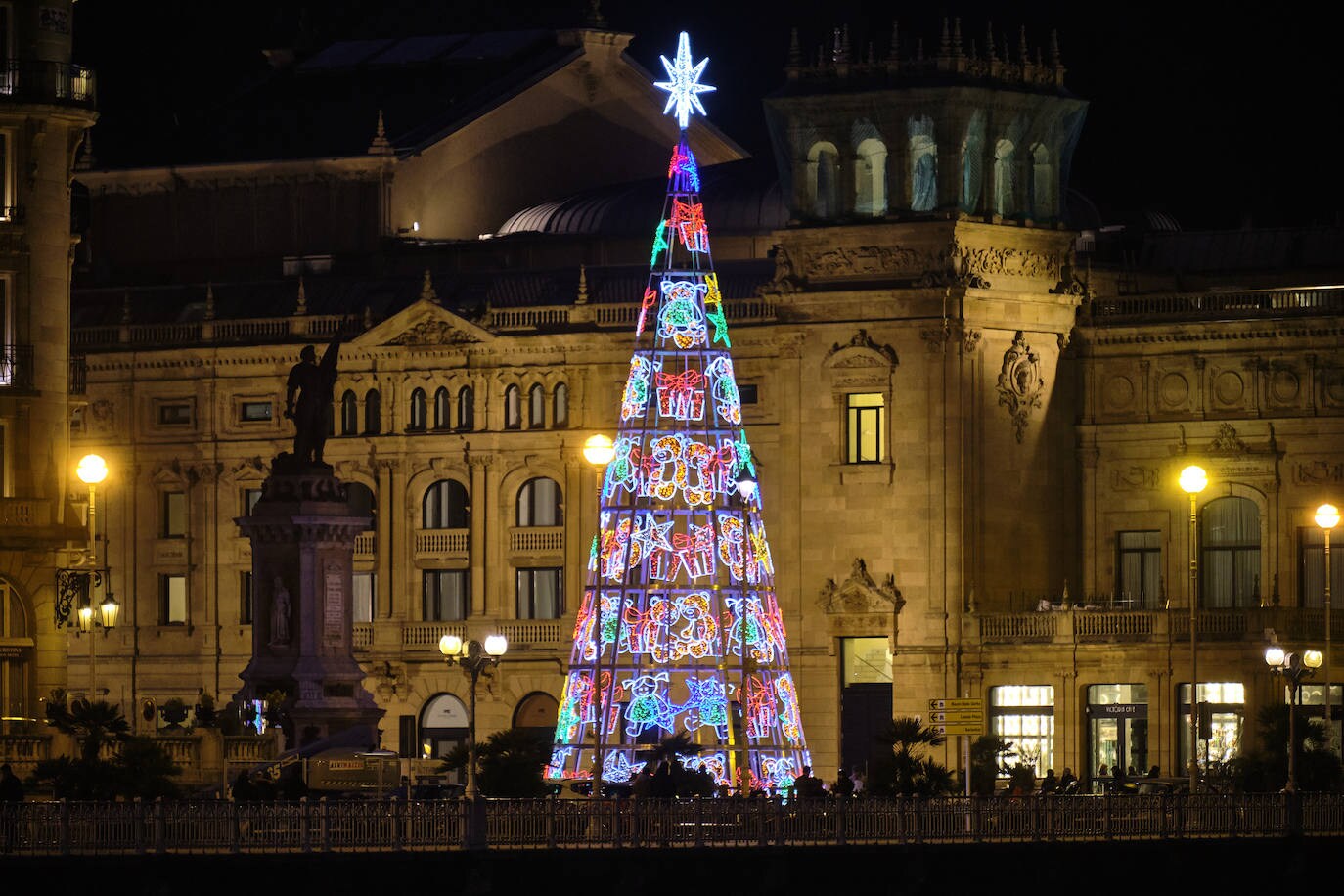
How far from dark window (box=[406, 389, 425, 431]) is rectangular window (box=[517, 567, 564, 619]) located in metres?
5.12

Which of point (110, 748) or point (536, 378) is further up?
point (536, 378)

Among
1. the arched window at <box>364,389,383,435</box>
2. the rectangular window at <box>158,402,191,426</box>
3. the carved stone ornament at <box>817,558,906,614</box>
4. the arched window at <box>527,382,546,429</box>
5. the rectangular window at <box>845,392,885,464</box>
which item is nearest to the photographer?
the carved stone ornament at <box>817,558,906,614</box>

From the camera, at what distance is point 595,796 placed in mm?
80688

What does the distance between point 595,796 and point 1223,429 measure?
38597 mm

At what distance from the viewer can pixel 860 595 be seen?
114m

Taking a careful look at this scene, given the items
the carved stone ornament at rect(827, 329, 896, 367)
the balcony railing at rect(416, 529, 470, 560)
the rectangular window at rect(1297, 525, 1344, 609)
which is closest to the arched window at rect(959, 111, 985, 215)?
the carved stone ornament at rect(827, 329, 896, 367)

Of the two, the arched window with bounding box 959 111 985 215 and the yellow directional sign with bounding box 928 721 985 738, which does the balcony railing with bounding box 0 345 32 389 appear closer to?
the yellow directional sign with bounding box 928 721 985 738

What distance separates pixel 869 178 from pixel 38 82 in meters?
26.6

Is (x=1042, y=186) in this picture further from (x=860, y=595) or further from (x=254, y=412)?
(x=254, y=412)

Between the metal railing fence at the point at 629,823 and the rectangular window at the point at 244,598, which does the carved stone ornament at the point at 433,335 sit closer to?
the rectangular window at the point at 244,598

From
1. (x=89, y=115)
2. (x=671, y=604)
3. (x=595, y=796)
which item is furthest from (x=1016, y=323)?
(x=595, y=796)

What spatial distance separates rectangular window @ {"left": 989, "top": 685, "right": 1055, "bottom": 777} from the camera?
113 meters

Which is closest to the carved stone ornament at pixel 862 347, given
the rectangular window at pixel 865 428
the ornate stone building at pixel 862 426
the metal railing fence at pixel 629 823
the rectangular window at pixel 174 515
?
the ornate stone building at pixel 862 426

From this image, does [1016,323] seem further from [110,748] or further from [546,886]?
[546,886]
